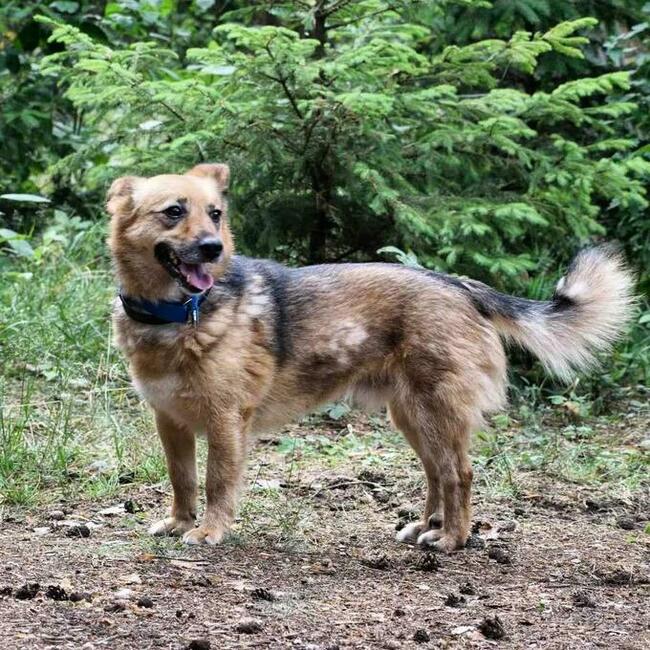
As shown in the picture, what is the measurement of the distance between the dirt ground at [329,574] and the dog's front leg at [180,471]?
204 millimetres

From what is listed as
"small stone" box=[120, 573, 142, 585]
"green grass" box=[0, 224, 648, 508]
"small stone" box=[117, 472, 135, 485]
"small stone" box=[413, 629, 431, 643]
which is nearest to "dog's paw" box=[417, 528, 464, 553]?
"green grass" box=[0, 224, 648, 508]

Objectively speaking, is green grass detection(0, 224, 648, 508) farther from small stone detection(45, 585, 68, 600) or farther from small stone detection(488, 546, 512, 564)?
small stone detection(45, 585, 68, 600)

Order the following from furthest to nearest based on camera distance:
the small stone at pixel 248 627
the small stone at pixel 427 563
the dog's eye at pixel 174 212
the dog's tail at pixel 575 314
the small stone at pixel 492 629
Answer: the dog's tail at pixel 575 314 < the dog's eye at pixel 174 212 < the small stone at pixel 427 563 < the small stone at pixel 492 629 < the small stone at pixel 248 627

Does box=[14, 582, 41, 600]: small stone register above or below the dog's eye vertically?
below

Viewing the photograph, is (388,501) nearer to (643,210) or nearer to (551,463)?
(551,463)

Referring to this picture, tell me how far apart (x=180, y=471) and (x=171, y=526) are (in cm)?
26

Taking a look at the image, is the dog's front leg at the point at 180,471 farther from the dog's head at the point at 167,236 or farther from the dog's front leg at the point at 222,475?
the dog's head at the point at 167,236

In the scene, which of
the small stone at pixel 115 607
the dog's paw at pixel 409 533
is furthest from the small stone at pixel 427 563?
the small stone at pixel 115 607

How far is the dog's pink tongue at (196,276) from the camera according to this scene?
459 centimetres

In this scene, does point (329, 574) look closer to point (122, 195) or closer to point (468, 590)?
point (468, 590)

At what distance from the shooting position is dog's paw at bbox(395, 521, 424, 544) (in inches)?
199

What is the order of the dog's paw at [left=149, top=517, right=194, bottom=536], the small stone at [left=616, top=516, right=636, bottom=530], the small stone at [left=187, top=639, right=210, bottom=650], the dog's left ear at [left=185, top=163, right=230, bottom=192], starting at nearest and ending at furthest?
1. the small stone at [left=187, top=639, right=210, bottom=650]
2. the dog's paw at [left=149, top=517, right=194, bottom=536]
3. the dog's left ear at [left=185, top=163, right=230, bottom=192]
4. the small stone at [left=616, top=516, right=636, bottom=530]

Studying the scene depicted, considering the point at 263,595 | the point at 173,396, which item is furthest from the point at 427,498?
the point at 263,595

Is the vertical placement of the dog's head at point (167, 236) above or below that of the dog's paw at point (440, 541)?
above
